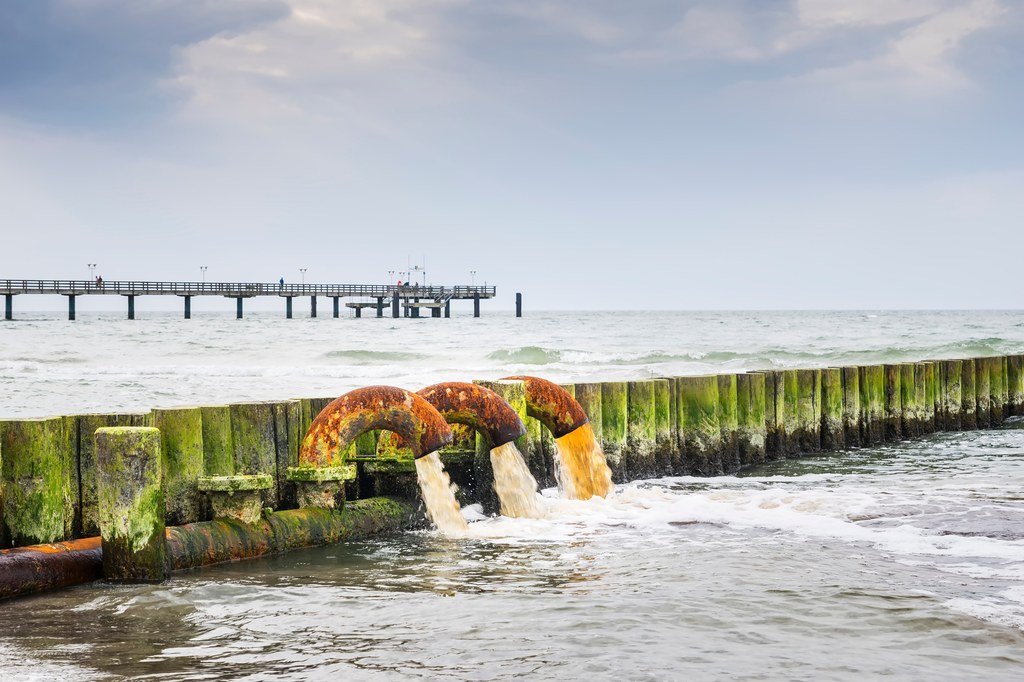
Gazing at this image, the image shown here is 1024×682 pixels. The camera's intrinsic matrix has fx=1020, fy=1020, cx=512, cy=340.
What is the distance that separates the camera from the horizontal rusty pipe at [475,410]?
7.95 meters

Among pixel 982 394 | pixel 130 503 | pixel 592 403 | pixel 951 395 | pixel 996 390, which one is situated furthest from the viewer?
pixel 996 390

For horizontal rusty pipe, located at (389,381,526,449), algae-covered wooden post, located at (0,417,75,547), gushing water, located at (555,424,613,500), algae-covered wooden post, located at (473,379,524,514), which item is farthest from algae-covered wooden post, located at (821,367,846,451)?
algae-covered wooden post, located at (0,417,75,547)

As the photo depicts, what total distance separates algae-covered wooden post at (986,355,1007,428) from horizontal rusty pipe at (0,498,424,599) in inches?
445

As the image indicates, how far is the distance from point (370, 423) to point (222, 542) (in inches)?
53.8

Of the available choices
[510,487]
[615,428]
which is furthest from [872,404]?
[510,487]

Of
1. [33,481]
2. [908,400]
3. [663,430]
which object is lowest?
[908,400]

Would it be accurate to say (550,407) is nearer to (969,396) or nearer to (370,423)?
(370,423)

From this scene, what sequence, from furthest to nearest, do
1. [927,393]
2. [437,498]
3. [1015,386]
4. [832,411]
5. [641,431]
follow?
[1015,386] → [927,393] → [832,411] → [641,431] → [437,498]

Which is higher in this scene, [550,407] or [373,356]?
[550,407]

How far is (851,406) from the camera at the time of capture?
12922 mm

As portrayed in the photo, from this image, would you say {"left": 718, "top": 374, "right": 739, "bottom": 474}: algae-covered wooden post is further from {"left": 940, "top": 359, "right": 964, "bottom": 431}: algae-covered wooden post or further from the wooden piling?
{"left": 940, "top": 359, "right": 964, "bottom": 431}: algae-covered wooden post

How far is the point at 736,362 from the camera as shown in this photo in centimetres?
3525

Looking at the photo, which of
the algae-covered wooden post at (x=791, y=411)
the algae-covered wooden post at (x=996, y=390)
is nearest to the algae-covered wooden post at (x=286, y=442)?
the algae-covered wooden post at (x=791, y=411)

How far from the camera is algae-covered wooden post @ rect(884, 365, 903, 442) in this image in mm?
13531
